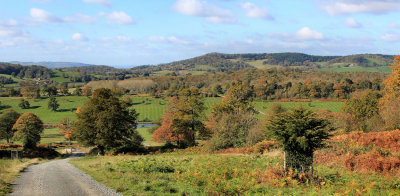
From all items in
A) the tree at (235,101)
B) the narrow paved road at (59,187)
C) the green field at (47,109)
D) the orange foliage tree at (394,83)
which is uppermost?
the orange foliage tree at (394,83)

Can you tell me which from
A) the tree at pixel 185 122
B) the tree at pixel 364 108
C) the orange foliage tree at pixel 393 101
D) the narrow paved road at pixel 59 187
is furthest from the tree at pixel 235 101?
the narrow paved road at pixel 59 187

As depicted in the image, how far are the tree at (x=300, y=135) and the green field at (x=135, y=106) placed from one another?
77.8 meters

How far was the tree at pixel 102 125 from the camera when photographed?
3322 cm

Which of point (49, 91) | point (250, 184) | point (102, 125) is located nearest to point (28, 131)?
point (102, 125)

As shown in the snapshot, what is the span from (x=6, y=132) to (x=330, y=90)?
11631cm

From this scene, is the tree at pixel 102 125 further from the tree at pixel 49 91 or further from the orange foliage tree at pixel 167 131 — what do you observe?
the tree at pixel 49 91

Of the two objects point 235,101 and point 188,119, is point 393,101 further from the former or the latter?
point 188,119

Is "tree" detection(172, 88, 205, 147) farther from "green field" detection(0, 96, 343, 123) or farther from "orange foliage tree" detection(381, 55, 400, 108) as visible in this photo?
"green field" detection(0, 96, 343, 123)

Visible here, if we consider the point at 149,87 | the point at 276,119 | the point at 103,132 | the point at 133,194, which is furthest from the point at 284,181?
the point at 149,87

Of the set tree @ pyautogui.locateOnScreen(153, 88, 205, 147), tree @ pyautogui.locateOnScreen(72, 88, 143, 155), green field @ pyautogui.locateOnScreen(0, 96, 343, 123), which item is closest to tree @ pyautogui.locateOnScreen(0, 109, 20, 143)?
tree @ pyautogui.locateOnScreen(72, 88, 143, 155)

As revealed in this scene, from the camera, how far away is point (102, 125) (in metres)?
33.0

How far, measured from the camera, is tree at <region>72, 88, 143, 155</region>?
33219 millimetres

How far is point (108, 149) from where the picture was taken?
3512 cm

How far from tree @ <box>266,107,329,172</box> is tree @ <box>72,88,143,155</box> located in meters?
25.0
